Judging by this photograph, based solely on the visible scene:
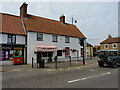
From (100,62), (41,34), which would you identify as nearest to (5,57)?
(41,34)

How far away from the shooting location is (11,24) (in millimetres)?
19312

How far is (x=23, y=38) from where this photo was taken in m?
18.8

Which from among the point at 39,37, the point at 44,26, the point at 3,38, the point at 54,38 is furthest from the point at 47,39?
the point at 3,38

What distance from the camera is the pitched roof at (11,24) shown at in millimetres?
17934

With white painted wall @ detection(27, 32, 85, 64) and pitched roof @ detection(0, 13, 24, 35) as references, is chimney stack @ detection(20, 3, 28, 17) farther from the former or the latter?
white painted wall @ detection(27, 32, 85, 64)

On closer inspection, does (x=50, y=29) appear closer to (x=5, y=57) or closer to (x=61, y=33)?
(x=61, y=33)

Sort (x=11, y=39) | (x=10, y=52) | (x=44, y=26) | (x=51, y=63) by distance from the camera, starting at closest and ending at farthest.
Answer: (x=10, y=52) → (x=11, y=39) → (x=51, y=63) → (x=44, y=26)

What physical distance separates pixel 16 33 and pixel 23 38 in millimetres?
1269

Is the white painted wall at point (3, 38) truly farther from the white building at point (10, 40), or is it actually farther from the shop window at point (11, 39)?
the shop window at point (11, 39)

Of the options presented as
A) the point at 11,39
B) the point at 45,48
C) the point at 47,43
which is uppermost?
the point at 11,39

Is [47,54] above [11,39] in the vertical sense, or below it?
below

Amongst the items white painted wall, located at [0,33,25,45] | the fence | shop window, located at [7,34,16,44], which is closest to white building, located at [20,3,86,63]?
white painted wall, located at [0,33,25,45]

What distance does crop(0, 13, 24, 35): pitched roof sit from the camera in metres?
17.9

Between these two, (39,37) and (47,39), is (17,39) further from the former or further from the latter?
(47,39)
